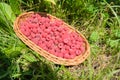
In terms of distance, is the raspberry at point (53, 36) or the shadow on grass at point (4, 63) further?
the raspberry at point (53, 36)

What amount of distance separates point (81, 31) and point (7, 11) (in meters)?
0.47

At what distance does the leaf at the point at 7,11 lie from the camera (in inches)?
83.8

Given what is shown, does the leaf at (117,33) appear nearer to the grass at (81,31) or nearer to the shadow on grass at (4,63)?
the grass at (81,31)

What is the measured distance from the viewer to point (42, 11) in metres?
2.32

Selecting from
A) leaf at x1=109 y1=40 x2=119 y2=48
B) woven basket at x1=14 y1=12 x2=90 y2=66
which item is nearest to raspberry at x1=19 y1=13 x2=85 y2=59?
woven basket at x1=14 y1=12 x2=90 y2=66

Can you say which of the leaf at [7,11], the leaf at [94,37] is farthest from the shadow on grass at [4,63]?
the leaf at [94,37]

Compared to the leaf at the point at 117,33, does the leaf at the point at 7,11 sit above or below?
above

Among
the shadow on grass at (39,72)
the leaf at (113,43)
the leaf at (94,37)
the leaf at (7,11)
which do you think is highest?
the leaf at (7,11)

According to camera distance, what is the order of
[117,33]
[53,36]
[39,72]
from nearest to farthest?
[39,72] → [53,36] → [117,33]

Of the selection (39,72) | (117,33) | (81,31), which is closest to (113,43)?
(117,33)

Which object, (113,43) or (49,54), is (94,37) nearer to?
(113,43)

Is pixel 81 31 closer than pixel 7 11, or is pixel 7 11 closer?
pixel 7 11

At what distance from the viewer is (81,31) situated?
2.28 meters

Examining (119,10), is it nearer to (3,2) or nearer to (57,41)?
(57,41)
